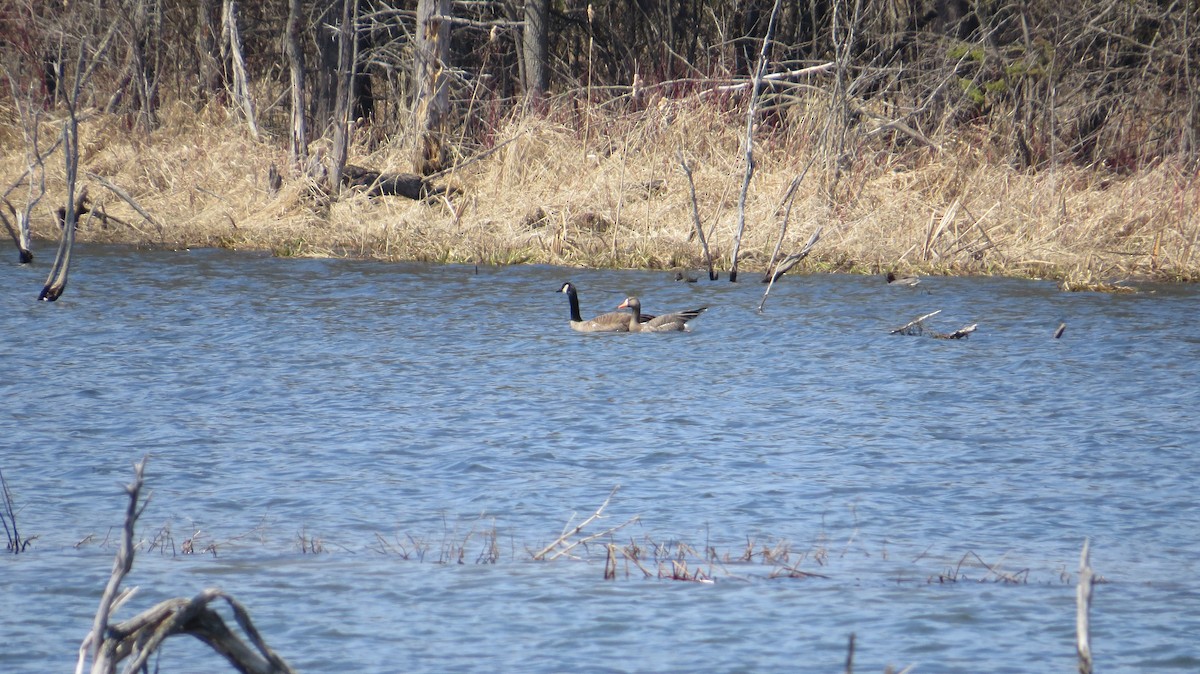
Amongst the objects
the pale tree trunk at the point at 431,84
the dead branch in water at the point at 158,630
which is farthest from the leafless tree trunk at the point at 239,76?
the dead branch in water at the point at 158,630

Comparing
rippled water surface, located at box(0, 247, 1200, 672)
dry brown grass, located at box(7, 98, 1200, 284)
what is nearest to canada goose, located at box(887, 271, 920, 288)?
rippled water surface, located at box(0, 247, 1200, 672)

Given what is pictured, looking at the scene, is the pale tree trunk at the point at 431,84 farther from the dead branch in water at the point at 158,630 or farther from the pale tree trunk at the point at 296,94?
the dead branch in water at the point at 158,630

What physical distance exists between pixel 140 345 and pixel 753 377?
6085 millimetres

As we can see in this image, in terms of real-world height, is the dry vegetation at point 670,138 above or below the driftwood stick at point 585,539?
above

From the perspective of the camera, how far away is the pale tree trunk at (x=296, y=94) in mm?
23141

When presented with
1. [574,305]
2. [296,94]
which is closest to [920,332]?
[574,305]

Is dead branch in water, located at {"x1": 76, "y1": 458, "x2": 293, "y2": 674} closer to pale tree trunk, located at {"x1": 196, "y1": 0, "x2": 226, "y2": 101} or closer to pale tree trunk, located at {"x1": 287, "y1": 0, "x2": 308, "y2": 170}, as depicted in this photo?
pale tree trunk, located at {"x1": 287, "y1": 0, "x2": 308, "y2": 170}

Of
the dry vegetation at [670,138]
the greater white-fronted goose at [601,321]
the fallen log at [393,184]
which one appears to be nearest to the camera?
the greater white-fronted goose at [601,321]

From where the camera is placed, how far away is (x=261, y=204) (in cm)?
2319

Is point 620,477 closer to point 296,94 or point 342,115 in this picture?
point 342,115

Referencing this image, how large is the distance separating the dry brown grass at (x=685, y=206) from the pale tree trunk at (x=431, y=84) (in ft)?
1.99

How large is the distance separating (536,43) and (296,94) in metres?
4.63

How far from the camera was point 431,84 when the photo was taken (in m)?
23.9

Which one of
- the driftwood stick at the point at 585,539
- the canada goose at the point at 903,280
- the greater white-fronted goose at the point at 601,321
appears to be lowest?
the greater white-fronted goose at the point at 601,321
